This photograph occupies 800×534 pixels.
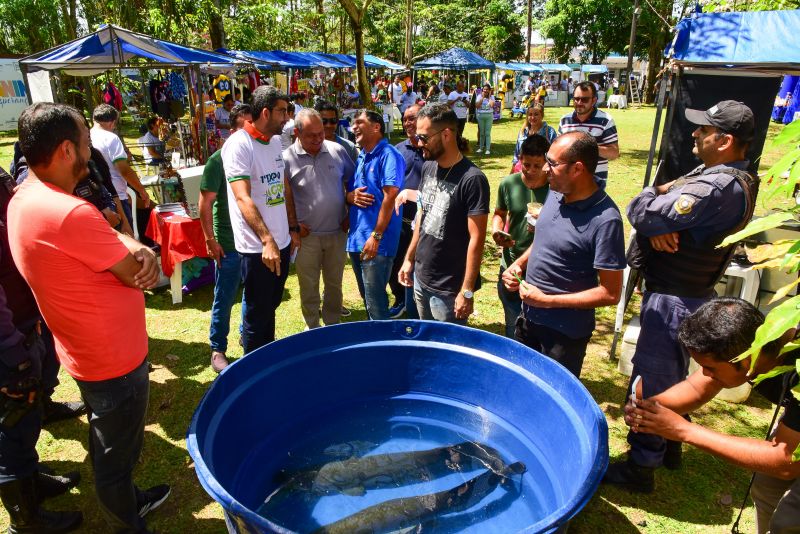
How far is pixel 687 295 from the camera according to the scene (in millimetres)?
2764

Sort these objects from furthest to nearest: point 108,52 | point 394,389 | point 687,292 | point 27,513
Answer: point 108,52, point 394,389, point 687,292, point 27,513

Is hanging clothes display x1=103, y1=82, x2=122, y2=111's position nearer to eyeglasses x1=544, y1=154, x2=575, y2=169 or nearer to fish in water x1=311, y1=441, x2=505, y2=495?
fish in water x1=311, y1=441, x2=505, y2=495

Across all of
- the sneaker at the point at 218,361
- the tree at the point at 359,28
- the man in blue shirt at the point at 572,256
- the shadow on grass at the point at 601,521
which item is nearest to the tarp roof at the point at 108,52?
the tree at the point at 359,28

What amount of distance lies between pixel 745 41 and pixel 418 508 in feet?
18.8

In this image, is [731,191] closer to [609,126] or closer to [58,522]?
[609,126]

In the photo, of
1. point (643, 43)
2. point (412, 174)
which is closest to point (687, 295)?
point (412, 174)

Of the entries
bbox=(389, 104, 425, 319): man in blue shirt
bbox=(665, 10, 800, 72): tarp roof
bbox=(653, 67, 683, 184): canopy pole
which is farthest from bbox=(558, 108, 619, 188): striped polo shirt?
bbox=(389, 104, 425, 319): man in blue shirt

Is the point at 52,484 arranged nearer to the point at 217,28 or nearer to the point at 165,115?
the point at 165,115

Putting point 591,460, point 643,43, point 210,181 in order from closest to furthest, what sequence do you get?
point 591,460 → point 210,181 → point 643,43

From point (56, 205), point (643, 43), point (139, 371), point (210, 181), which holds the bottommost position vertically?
point (139, 371)

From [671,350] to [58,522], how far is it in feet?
11.4

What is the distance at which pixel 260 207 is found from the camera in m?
3.66

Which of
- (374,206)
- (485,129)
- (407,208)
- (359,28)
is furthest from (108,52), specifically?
(485,129)

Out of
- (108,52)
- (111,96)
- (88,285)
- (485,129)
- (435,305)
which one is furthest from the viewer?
(485,129)
